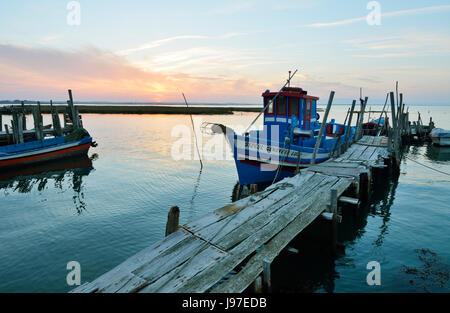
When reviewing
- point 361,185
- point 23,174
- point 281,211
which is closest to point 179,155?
point 23,174

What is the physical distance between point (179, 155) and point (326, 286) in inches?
824

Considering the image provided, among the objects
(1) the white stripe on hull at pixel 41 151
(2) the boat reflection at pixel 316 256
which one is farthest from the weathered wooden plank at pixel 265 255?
(1) the white stripe on hull at pixel 41 151

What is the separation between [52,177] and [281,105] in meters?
16.8

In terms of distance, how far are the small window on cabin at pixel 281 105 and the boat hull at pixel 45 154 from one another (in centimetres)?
1933

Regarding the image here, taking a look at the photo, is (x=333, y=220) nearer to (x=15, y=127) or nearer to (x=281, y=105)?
(x=281, y=105)

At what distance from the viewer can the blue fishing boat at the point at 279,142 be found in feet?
47.5

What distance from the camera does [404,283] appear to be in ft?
22.6

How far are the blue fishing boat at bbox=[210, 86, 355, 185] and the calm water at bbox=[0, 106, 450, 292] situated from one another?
2341 millimetres

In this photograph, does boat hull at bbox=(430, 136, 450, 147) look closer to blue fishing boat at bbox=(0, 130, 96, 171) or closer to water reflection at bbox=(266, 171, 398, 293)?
water reflection at bbox=(266, 171, 398, 293)

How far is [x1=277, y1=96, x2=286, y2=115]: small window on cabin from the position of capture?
15.9 meters

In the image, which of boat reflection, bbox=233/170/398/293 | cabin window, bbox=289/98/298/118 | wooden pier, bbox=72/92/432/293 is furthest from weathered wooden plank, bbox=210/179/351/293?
cabin window, bbox=289/98/298/118

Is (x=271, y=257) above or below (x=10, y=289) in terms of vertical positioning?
above

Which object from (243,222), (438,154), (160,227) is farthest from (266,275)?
(438,154)
